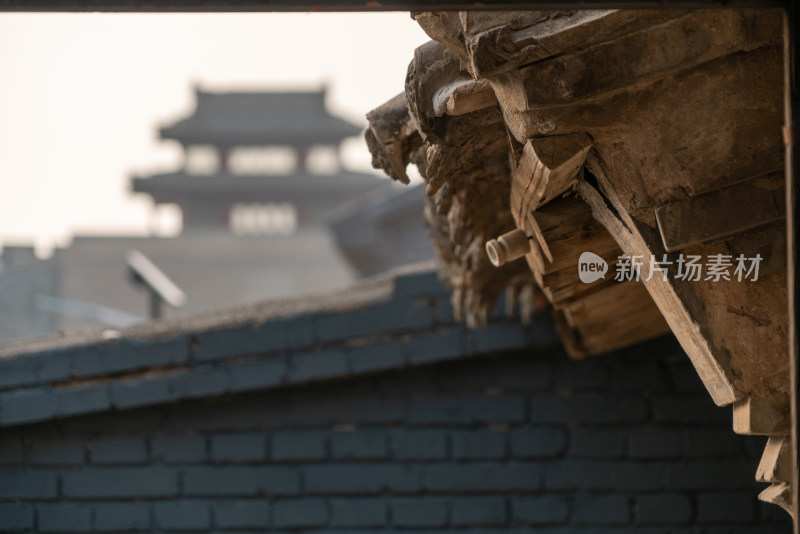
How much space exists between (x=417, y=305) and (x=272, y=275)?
57.9ft

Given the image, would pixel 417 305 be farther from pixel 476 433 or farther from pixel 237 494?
pixel 237 494

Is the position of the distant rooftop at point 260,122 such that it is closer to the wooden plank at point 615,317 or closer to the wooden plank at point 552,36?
the wooden plank at point 615,317

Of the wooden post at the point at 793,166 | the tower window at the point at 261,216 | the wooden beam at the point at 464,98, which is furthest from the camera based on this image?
the tower window at the point at 261,216

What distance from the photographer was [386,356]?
400 cm

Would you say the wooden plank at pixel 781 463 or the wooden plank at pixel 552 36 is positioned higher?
the wooden plank at pixel 552 36

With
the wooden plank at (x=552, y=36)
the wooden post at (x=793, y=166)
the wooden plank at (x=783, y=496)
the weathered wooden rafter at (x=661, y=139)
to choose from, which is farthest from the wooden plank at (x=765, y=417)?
the wooden plank at (x=552, y=36)

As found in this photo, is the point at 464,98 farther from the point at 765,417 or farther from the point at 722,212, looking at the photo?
the point at 765,417

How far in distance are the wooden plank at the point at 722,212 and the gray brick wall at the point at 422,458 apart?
2396 mm

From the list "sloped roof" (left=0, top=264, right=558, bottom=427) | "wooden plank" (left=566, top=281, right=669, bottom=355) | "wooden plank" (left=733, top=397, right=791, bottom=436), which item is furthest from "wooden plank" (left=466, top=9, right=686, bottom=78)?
"sloped roof" (left=0, top=264, right=558, bottom=427)

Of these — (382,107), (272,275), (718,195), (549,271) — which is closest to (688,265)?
(718,195)

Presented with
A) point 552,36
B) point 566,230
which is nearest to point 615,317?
point 566,230

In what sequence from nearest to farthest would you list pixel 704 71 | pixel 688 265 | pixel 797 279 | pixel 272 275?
1. pixel 797 279
2. pixel 704 71
3. pixel 688 265
4. pixel 272 275

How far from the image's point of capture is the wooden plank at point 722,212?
1687 mm

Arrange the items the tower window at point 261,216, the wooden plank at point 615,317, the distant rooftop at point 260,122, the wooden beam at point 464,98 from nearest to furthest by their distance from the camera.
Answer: the wooden beam at point 464,98
the wooden plank at point 615,317
the distant rooftop at point 260,122
the tower window at point 261,216
